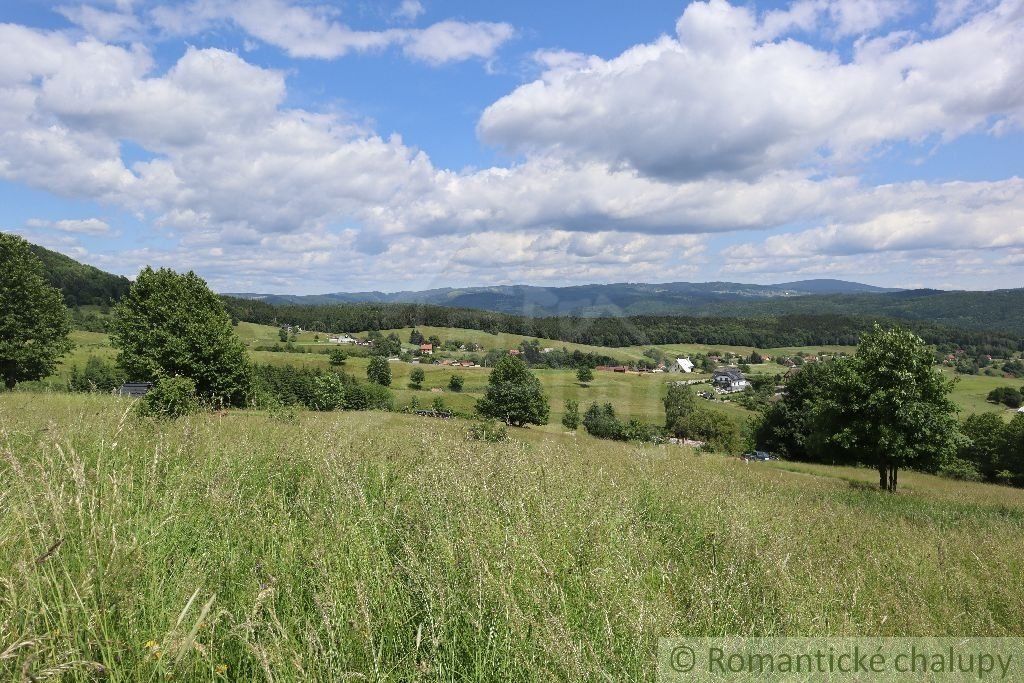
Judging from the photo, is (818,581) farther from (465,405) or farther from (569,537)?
(465,405)

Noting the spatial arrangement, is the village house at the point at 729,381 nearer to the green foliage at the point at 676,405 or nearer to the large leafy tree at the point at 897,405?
the green foliage at the point at 676,405

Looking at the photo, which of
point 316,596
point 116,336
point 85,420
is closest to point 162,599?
point 316,596

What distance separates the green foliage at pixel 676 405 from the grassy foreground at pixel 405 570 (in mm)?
55836

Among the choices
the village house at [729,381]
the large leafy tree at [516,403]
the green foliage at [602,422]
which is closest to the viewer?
the green foliage at [602,422]

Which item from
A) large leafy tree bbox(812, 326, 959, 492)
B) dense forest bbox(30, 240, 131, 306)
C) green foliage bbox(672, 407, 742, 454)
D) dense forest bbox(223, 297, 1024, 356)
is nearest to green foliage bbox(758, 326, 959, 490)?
large leafy tree bbox(812, 326, 959, 492)

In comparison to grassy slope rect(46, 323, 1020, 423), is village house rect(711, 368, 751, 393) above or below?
below

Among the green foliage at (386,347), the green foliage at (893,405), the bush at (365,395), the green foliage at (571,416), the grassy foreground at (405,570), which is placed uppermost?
the grassy foreground at (405,570)

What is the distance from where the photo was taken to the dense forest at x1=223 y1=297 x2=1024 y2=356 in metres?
125

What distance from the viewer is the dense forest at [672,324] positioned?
125000mm

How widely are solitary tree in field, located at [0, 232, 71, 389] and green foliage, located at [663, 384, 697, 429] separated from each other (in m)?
54.3

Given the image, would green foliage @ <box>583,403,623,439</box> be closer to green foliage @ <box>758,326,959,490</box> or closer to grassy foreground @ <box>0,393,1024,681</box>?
green foliage @ <box>758,326,959,490</box>

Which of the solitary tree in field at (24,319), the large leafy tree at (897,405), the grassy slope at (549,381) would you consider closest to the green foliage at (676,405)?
the grassy slope at (549,381)

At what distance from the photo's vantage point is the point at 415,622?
3.03 metres

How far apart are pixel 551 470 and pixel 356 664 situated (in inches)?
136
